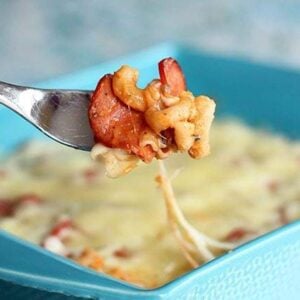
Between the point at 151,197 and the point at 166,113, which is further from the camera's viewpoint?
the point at 151,197

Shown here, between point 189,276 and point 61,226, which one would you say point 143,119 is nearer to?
point 189,276

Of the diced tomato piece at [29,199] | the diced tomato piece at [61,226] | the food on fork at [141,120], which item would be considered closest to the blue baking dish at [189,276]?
the food on fork at [141,120]

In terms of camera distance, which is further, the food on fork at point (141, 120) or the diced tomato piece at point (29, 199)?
the diced tomato piece at point (29, 199)

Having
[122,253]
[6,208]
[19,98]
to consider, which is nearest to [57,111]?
[19,98]

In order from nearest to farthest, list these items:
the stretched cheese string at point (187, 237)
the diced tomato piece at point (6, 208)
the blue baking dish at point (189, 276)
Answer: the blue baking dish at point (189, 276) → the stretched cheese string at point (187, 237) → the diced tomato piece at point (6, 208)

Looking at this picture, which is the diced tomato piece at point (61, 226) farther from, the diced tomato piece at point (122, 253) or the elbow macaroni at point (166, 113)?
the elbow macaroni at point (166, 113)

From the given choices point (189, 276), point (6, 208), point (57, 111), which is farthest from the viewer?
point (6, 208)

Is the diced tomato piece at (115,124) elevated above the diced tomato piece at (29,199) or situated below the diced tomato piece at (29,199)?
above
